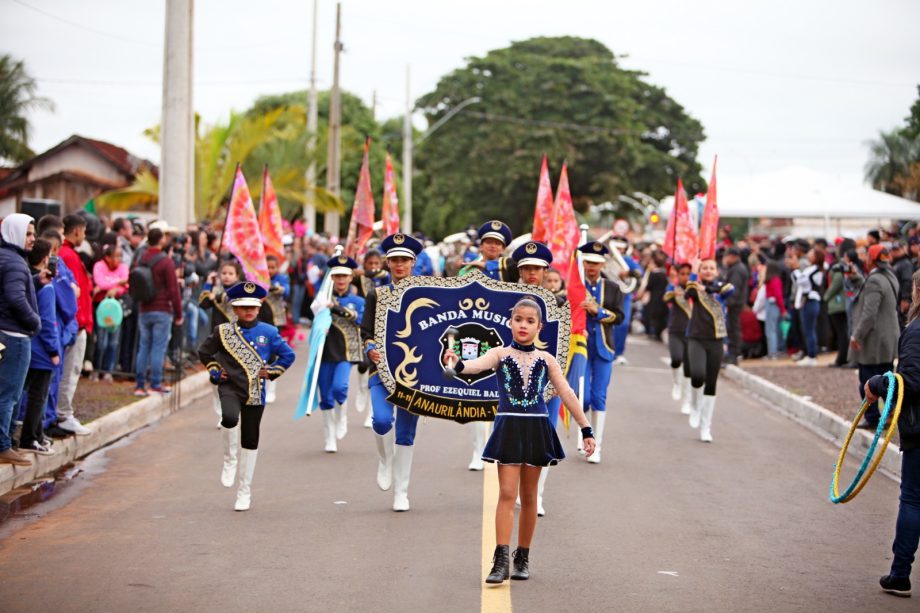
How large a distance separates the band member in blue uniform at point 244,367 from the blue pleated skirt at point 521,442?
277cm

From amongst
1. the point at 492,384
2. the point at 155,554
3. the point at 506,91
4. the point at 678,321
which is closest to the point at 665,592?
the point at 492,384

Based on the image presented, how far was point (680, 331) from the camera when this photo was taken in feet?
53.3

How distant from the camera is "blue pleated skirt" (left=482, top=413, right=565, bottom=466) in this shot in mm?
7387

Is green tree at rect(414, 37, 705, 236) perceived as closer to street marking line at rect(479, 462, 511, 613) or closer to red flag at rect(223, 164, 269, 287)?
red flag at rect(223, 164, 269, 287)

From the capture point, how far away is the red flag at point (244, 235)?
14.5 m

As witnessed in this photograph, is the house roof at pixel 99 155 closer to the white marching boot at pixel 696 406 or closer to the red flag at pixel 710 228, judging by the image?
the red flag at pixel 710 228

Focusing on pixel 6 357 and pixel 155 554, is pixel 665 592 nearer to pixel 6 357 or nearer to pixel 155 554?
pixel 155 554

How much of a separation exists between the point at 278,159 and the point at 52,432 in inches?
934

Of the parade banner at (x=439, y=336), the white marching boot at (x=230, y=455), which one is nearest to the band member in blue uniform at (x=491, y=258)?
the parade banner at (x=439, y=336)

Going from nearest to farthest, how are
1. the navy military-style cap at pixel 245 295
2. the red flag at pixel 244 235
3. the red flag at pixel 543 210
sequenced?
the navy military-style cap at pixel 245 295 → the red flag at pixel 244 235 → the red flag at pixel 543 210

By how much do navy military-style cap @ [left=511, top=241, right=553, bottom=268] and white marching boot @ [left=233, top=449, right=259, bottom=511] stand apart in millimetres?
2574

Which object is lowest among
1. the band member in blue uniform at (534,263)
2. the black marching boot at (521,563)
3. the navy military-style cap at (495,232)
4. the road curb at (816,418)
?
the road curb at (816,418)

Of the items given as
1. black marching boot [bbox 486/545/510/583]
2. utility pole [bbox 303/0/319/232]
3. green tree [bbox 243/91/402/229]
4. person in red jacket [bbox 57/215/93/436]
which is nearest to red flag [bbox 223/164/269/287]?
person in red jacket [bbox 57/215/93/436]

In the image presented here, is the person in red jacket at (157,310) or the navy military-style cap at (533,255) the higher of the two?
the navy military-style cap at (533,255)
